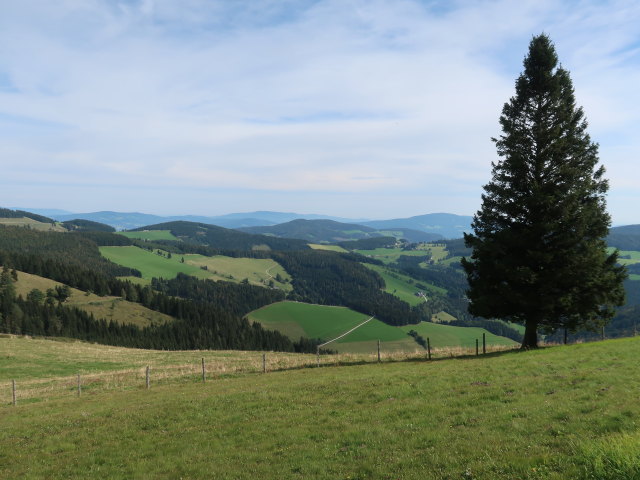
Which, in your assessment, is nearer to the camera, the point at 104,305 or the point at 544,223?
the point at 544,223

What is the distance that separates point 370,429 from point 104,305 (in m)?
161

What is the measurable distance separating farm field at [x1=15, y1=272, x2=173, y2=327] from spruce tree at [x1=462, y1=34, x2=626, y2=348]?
14049 centimetres

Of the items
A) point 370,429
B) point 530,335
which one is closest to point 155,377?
point 370,429

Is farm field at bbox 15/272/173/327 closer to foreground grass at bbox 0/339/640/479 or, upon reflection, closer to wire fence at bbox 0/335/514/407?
wire fence at bbox 0/335/514/407

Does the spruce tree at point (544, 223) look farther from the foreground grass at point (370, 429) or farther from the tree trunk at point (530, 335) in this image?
the foreground grass at point (370, 429)

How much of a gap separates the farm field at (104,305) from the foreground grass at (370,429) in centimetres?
13114

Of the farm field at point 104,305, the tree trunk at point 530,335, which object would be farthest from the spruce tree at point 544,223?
the farm field at point 104,305

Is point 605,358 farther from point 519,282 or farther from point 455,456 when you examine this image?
point 455,456

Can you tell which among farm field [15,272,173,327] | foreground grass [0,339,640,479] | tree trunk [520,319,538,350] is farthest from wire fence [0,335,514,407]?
farm field [15,272,173,327]

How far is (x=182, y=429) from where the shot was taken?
1778 centimetres

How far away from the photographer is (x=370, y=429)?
14.8 m

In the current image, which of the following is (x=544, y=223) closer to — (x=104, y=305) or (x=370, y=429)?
(x=370, y=429)

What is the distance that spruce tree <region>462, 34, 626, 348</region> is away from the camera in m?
31.0

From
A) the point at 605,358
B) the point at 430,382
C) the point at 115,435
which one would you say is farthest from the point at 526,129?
the point at 115,435
